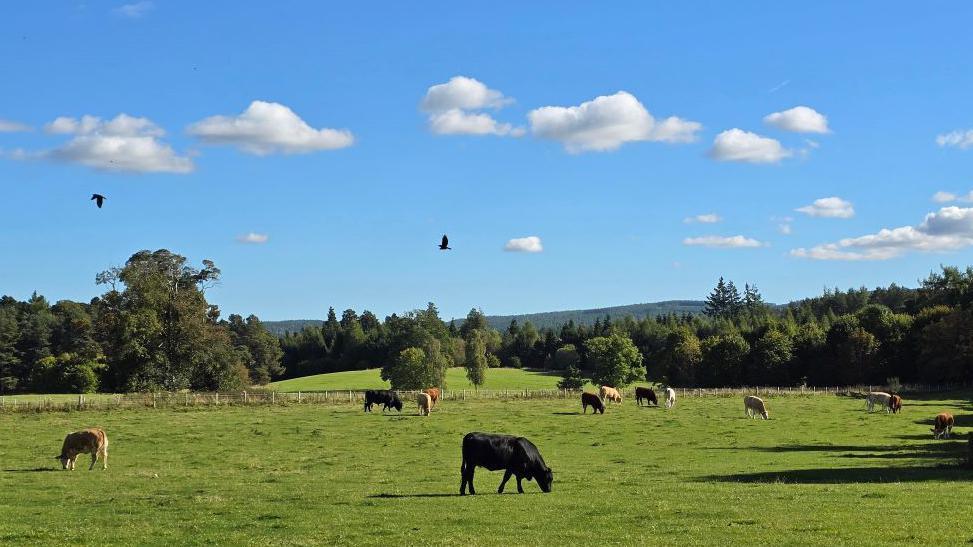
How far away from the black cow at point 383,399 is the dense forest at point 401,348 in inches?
902

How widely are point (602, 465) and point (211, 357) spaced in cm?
5438

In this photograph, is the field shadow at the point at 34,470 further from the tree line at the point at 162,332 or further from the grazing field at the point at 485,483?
the tree line at the point at 162,332

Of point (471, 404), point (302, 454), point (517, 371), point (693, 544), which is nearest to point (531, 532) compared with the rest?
point (693, 544)

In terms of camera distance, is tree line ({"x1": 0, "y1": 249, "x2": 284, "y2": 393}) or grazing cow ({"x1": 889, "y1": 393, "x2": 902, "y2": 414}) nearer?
grazing cow ({"x1": 889, "y1": 393, "x2": 902, "y2": 414})

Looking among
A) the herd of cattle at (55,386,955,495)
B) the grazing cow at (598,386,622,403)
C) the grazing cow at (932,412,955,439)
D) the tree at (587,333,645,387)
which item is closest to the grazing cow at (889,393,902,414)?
the herd of cattle at (55,386,955,495)

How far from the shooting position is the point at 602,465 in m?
28.8

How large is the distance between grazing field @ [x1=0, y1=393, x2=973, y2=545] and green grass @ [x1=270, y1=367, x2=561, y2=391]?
237 ft

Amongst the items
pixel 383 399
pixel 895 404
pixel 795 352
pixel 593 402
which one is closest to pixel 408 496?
pixel 593 402

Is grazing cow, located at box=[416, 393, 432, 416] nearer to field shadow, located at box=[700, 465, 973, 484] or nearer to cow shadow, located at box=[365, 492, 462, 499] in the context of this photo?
field shadow, located at box=[700, 465, 973, 484]

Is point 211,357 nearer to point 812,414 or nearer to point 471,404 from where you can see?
point 471,404

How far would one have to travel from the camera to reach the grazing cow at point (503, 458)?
20.7 metres

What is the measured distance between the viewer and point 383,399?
57.8m

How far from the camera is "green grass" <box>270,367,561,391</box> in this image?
121938mm

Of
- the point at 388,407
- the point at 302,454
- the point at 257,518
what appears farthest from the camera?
the point at 388,407
